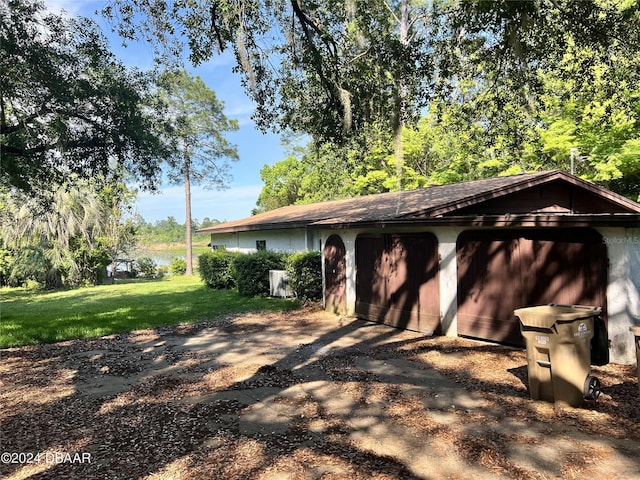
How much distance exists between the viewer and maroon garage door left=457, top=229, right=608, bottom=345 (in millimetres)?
6863

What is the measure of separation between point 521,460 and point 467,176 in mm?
21448

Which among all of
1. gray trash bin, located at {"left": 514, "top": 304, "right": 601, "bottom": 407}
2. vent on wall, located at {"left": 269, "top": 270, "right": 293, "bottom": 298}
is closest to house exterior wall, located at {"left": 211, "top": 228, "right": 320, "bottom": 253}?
vent on wall, located at {"left": 269, "top": 270, "right": 293, "bottom": 298}

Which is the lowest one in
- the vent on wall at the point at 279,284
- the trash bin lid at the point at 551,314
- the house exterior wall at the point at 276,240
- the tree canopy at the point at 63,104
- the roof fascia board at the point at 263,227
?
the vent on wall at the point at 279,284

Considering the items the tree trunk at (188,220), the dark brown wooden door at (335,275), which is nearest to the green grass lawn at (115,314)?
the dark brown wooden door at (335,275)

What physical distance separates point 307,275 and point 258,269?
2563 millimetres

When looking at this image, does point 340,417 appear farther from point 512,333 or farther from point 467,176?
point 467,176

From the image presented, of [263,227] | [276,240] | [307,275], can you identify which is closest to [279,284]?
[307,275]

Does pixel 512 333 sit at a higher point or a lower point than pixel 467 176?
lower

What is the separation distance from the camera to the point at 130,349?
862 centimetres

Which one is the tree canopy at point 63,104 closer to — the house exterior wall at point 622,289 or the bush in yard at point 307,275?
the bush in yard at point 307,275

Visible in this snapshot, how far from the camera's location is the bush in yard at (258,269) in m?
15.2

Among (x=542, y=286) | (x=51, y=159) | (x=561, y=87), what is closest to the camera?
(x=542, y=286)

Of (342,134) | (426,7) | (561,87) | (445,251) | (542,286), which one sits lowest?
(542,286)

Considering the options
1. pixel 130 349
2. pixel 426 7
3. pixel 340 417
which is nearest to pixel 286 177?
pixel 426 7
